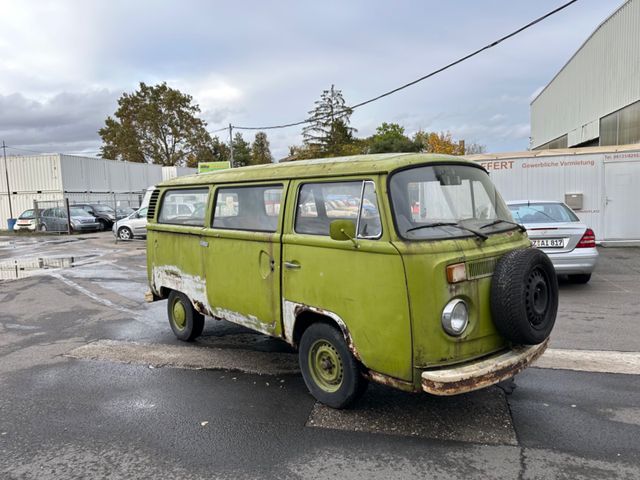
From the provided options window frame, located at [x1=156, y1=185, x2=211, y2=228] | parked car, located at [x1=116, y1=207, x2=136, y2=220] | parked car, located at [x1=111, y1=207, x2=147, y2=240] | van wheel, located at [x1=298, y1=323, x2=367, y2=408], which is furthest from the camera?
parked car, located at [x1=116, y1=207, x2=136, y2=220]

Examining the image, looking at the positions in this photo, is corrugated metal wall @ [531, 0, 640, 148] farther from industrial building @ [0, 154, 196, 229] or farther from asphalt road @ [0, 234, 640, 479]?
industrial building @ [0, 154, 196, 229]

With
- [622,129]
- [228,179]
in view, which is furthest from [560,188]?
[228,179]

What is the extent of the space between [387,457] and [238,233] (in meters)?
2.56

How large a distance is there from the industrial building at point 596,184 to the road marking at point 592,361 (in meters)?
10.0

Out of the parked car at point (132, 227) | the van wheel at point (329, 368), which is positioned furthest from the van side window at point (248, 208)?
the parked car at point (132, 227)

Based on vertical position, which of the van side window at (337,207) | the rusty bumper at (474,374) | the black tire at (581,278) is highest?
the van side window at (337,207)

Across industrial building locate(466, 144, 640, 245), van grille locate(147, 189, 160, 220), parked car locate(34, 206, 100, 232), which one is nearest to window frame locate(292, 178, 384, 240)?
van grille locate(147, 189, 160, 220)

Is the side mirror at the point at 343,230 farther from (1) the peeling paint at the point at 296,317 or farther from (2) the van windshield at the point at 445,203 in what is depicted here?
(1) the peeling paint at the point at 296,317

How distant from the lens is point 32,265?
14.6m

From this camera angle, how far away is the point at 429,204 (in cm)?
392

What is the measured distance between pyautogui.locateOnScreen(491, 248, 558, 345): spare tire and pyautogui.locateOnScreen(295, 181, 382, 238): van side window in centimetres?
99

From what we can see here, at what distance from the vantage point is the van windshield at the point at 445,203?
3.71 meters

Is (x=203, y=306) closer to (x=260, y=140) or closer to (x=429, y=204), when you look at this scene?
(x=429, y=204)

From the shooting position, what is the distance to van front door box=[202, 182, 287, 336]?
183 inches
